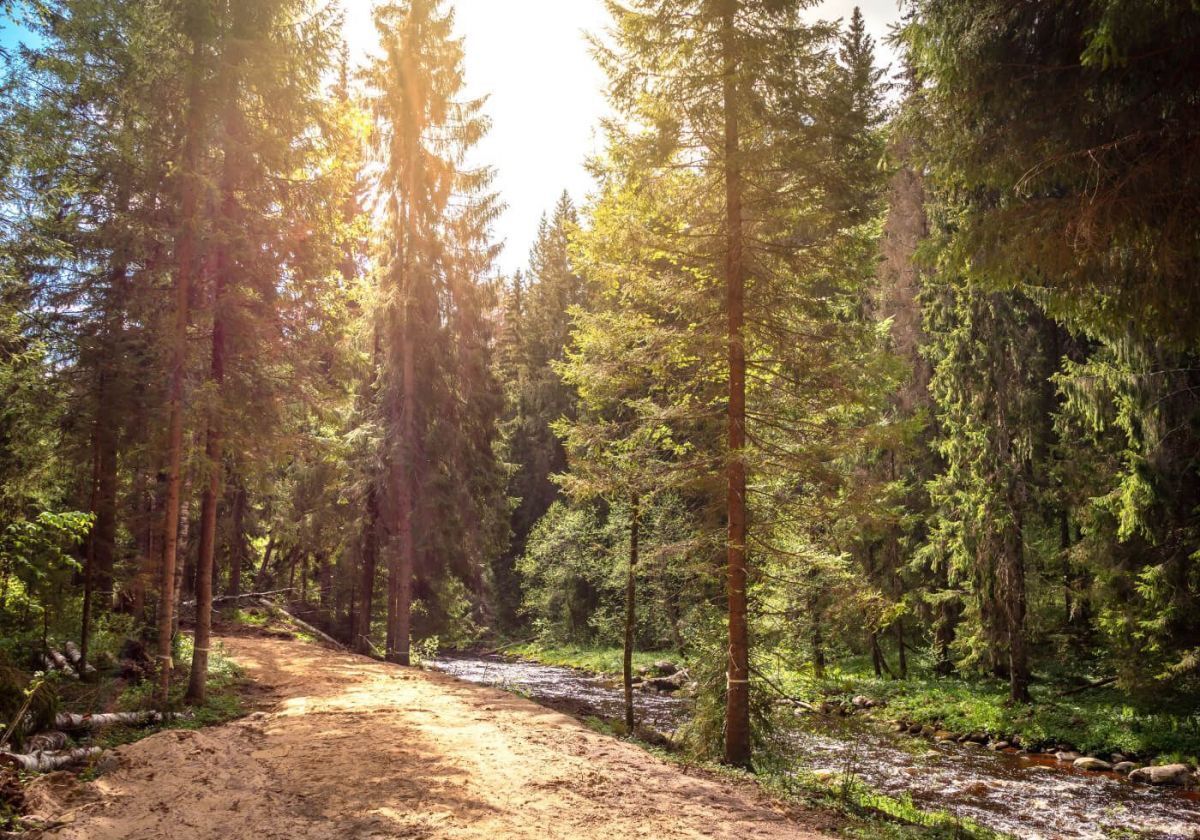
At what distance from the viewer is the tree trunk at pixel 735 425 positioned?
892 centimetres

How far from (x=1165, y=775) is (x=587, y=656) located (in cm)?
1997

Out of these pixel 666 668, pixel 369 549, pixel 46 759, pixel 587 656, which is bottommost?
pixel 587 656

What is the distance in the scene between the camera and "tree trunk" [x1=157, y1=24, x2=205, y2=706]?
9539mm

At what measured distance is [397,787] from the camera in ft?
20.8

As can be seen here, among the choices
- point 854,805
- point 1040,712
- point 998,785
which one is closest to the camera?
point 854,805

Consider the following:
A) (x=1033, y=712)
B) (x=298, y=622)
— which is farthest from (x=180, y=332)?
(x=1033, y=712)

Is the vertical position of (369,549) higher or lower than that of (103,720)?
higher

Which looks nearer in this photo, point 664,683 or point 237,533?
point 237,533

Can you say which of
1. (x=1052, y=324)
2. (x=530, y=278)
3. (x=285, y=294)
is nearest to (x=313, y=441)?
(x=285, y=294)

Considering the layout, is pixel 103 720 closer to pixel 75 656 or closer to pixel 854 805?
pixel 75 656

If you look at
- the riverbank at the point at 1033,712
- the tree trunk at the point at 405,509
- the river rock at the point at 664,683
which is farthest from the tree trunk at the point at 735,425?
the river rock at the point at 664,683

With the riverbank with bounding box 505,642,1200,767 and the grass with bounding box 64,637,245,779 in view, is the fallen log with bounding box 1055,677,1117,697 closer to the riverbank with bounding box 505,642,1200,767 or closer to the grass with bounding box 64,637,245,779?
the riverbank with bounding box 505,642,1200,767

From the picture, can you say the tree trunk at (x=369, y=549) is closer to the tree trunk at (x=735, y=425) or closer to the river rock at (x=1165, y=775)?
the tree trunk at (x=735, y=425)

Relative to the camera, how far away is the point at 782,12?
8.98 meters
